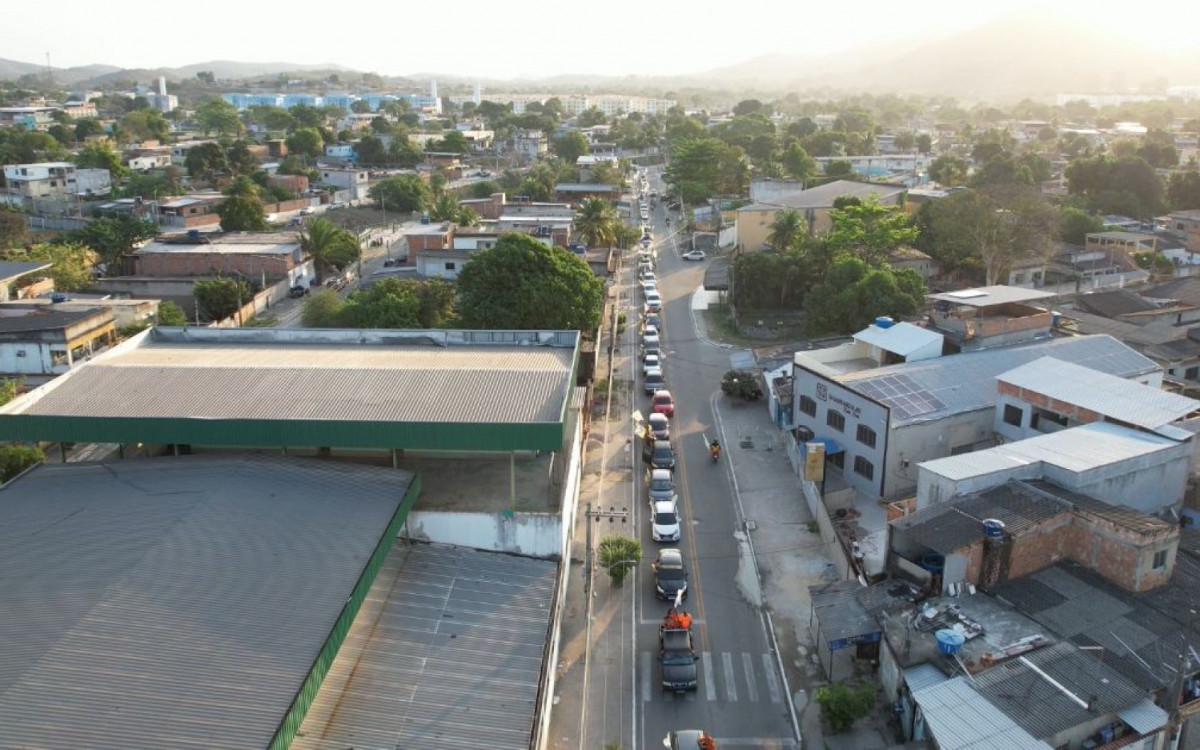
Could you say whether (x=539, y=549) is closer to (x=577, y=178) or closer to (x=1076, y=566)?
(x=1076, y=566)

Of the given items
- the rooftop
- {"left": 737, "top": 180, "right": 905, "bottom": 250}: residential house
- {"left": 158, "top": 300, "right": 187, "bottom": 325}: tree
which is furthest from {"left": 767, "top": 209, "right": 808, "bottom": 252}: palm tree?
{"left": 158, "top": 300, "right": 187, "bottom": 325}: tree

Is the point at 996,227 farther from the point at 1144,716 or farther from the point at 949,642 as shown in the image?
the point at 1144,716

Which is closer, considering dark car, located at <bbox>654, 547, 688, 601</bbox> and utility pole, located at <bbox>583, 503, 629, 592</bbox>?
dark car, located at <bbox>654, 547, 688, 601</bbox>

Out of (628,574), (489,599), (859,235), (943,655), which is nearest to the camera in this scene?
(943,655)

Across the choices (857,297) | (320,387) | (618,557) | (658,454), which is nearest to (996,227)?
(857,297)

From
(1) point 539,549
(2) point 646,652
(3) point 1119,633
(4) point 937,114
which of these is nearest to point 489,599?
(1) point 539,549

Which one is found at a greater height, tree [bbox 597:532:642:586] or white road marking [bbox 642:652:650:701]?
tree [bbox 597:532:642:586]

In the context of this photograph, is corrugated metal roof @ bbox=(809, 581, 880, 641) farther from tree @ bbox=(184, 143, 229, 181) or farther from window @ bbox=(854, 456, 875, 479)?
tree @ bbox=(184, 143, 229, 181)
